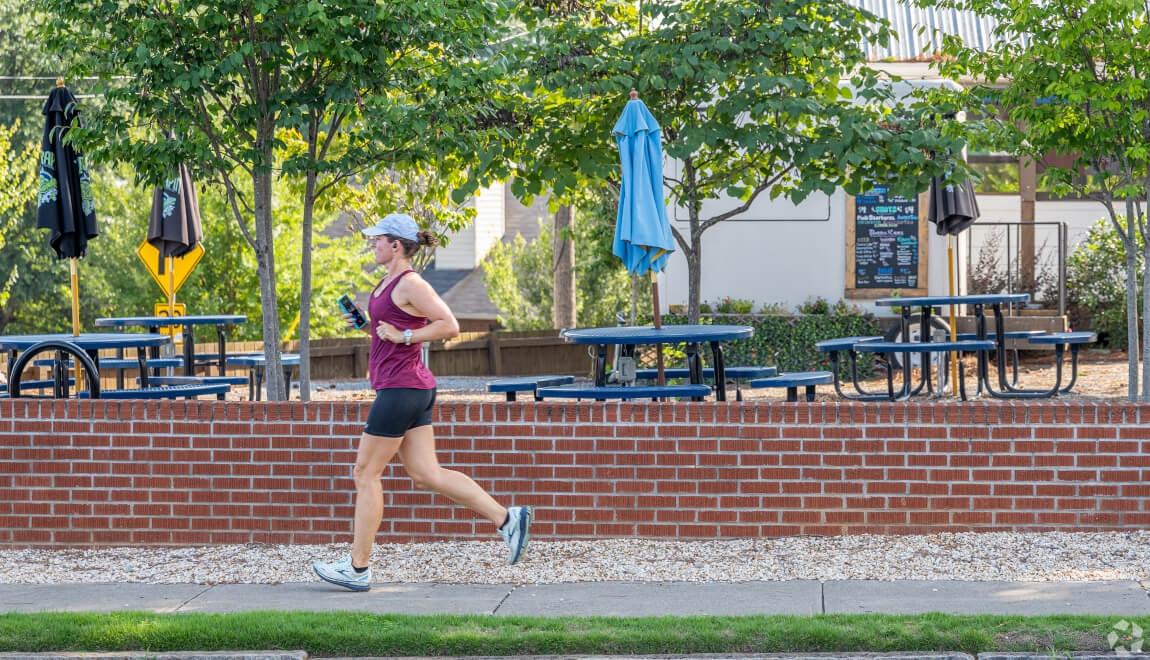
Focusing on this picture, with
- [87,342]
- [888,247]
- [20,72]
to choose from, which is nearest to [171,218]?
[87,342]

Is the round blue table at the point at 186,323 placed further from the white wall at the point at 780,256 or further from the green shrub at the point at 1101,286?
the green shrub at the point at 1101,286

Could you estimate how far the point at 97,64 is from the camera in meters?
10.3

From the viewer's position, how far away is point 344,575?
23.7 ft

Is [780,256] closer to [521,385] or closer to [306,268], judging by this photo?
[306,268]

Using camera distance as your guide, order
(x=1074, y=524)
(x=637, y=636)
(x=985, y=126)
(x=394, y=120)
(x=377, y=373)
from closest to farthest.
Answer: (x=637, y=636) → (x=377, y=373) → (x=1074, y=524) → (x=394, y=120) → (x=985, y=126)

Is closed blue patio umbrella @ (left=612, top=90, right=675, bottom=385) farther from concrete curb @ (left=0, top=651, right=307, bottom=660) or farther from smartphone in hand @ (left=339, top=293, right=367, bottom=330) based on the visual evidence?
concrete curb @ (left=0, top=651, right=307, bottom=660)

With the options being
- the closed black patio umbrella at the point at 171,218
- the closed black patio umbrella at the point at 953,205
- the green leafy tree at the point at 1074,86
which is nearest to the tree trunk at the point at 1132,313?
the green leafy tree at the point at 1074,86

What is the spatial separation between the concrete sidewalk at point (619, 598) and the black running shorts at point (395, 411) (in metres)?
0.81

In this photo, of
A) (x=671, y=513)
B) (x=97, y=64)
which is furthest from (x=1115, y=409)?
(x=97, y=64)

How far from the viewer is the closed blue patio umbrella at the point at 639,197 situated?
389 inches

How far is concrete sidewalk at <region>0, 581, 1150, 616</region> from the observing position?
21.7 ft

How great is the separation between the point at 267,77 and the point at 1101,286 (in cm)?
1249

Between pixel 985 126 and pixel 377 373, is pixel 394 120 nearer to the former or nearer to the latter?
pixel 377 373

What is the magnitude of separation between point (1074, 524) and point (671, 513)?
2.22 metres
